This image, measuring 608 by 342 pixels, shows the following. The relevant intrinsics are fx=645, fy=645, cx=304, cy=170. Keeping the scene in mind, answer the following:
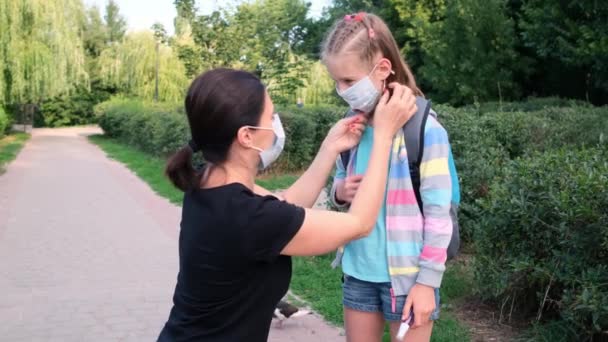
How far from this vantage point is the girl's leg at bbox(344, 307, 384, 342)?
212 centimetres

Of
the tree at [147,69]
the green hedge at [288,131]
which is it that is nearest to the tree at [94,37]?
the tree at [147,69]

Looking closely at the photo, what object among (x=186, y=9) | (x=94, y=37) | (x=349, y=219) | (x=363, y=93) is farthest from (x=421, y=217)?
(x=94, y=37)

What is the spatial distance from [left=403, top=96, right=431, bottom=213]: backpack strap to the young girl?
0.6 inches

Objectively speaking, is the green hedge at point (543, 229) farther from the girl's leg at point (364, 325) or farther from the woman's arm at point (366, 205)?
the woman's arm at point (366, 205)

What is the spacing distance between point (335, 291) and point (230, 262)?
4.08 metres

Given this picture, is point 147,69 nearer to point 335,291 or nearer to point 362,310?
point 335,291

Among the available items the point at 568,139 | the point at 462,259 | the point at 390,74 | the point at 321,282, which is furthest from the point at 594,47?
the point at 390,74

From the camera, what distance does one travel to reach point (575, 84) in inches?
723

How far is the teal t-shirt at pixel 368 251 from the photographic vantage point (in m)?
2.02

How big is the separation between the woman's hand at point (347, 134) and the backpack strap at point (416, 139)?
0.19m

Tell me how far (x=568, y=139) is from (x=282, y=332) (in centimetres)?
435

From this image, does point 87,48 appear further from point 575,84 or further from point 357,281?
point 357,281

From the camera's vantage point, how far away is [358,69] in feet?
6.48

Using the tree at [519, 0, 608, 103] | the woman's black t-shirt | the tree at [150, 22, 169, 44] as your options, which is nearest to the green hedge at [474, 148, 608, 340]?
the woman's black t-shirt
